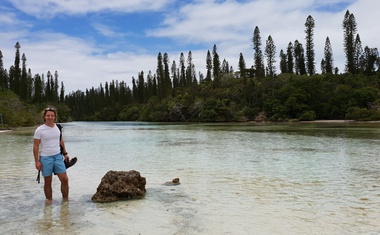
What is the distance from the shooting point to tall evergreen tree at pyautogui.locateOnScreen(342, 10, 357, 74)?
69.3 meters

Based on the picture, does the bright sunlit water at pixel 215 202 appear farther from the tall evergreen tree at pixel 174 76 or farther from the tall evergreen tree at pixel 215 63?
the tall evergreen tree at pixel 174 76

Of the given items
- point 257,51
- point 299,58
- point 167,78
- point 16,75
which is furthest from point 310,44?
point 16,75

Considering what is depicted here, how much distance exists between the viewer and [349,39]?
70438 millimetres

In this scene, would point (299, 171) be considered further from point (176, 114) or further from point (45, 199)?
point (176, 114)

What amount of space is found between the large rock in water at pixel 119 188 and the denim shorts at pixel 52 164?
860 mm

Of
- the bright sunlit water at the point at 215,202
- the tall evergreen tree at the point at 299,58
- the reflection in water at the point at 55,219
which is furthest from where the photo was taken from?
the tall evergreen tree at the point at 299,58

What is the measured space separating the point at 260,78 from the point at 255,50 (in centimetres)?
1034

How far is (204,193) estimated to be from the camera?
282 inches

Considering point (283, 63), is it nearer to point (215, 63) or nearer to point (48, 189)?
point (215, 63)

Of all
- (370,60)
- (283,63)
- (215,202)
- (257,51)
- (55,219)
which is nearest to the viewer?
(55,219)

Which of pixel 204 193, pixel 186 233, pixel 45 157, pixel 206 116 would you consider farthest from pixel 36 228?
pixel 206 116

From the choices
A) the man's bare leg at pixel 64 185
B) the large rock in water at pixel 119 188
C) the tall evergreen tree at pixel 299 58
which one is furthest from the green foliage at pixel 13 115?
the tall evergreen tree at pixel 299 58

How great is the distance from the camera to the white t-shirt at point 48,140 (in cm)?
594

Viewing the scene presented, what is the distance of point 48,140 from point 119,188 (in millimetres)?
1639
